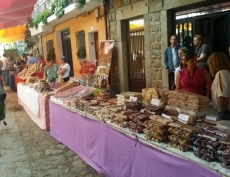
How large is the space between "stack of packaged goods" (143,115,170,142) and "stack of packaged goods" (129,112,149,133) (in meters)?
0.08

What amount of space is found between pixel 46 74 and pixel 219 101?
16.4 ft

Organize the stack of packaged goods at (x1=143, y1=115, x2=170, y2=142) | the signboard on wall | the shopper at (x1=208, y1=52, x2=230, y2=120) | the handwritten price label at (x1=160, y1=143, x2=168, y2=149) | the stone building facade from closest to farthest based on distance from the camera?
the handwritten price label at (x1=160, y1=143, x2=168, y2=149)
the stack of packaged goods at (x1=143, y1=115, x2=170, y2=142)
the shopper at (x1=208, y1=52, x2=230, y2=120)
the stone building facade
the signboard on wall

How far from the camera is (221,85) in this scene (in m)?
2.59

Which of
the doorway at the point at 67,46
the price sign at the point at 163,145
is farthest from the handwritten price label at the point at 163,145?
the doorway at the point at 67,46

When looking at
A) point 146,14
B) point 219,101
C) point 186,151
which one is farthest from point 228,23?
point 186,151

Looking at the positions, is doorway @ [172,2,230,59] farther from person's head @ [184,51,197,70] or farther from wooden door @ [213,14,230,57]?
person's head @ [184,51,197,70]

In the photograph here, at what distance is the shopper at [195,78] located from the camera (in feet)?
10.0

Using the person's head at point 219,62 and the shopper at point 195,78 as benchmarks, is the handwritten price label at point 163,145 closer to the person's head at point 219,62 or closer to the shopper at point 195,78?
the person's head at point 219,62

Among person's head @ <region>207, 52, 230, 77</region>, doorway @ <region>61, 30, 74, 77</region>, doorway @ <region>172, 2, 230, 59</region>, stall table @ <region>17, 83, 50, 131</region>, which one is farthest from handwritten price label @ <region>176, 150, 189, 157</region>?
doorway @ <region>61, 30, 74, 77</region>

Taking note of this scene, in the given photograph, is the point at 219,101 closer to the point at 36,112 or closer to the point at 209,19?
the point at 209,19

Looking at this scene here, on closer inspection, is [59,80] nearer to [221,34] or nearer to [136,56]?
[136,56]

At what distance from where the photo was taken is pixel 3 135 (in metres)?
5.48

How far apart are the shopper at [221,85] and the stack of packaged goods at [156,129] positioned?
2.26 ft

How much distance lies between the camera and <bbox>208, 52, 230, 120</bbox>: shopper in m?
2.58
